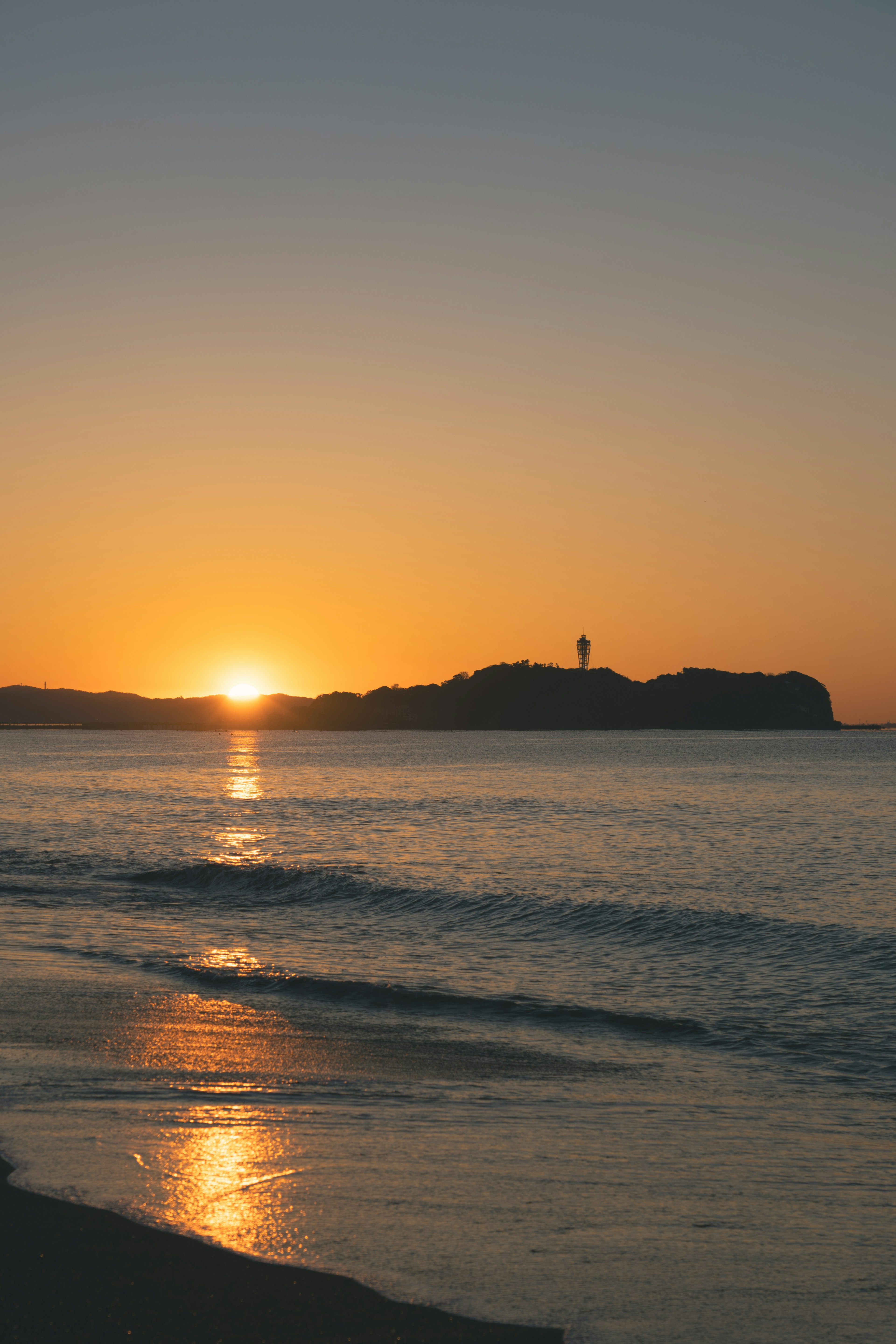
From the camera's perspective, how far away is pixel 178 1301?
17.7 ft

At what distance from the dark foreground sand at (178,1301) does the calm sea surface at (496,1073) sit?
233 millimetres

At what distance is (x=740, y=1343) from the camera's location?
525 centimetres

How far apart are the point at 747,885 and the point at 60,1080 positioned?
67.4ft

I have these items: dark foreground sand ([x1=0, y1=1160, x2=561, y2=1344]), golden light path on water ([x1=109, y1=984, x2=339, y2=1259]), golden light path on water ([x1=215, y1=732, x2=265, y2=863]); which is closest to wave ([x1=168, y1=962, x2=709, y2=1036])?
golden light path on water ([x1=109, y1=984, x2=339, y2=1259])

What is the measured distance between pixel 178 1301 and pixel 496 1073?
5.87 m

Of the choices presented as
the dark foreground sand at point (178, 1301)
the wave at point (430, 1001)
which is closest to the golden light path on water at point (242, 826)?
the wave at point (430, 1001)

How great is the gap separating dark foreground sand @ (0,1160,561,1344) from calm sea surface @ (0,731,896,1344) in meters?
0.23

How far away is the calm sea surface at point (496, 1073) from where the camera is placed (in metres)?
6.15

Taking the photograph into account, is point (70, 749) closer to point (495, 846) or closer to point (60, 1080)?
point (495, 846)

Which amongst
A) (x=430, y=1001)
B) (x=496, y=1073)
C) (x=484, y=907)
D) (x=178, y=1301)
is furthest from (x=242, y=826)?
(x=178, y=1301)

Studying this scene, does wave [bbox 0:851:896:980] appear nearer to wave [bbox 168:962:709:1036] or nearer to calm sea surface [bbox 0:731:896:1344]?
calm sea surface [bbox 0:731:896:1344]

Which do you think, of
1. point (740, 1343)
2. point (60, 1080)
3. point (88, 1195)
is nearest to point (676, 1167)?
point (740, 1343)

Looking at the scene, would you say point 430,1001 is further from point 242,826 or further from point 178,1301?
point 242,826

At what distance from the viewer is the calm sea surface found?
6152 millimetres
